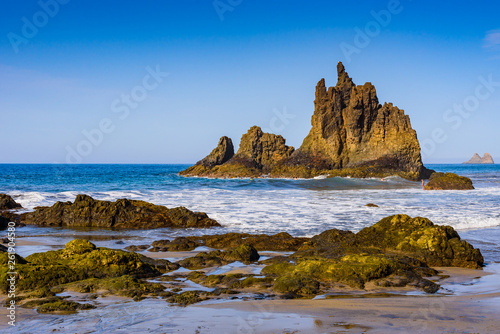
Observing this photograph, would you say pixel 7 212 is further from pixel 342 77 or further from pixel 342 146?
pixel 342 77

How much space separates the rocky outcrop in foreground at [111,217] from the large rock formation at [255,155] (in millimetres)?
57098

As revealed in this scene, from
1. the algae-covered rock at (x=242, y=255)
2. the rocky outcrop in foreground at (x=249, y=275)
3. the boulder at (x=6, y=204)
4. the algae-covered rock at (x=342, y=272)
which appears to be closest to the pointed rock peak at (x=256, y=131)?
the boulder at (x=6, y=204)

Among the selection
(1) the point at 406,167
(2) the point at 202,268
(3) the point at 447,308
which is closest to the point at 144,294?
(2) the point at 202,268

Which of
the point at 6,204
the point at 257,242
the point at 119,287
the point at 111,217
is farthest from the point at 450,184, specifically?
the point at 119,287

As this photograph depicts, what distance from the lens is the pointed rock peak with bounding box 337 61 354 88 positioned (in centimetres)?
7375

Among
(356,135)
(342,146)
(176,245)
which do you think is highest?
(356,135)

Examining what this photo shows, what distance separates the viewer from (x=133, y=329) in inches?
174

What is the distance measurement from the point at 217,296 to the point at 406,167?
202 feet

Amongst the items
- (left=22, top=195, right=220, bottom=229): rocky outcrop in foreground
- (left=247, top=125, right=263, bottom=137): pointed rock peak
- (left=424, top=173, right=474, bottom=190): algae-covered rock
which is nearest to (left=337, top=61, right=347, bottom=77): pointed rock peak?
(left=247, top=125, right=263, bottom=137): pointed rock peak

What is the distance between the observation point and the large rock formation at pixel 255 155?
7406 cm

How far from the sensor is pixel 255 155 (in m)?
76.3

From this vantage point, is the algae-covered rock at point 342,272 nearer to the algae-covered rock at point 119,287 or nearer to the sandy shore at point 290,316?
the sandy shore at point 290,316

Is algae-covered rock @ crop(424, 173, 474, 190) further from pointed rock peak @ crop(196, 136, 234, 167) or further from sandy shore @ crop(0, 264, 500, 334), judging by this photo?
pointed rock peak @ crop(196, 136, 234, 167)

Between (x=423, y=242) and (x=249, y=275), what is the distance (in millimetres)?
4435
